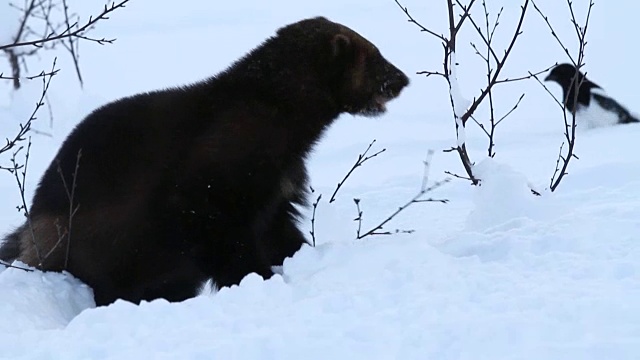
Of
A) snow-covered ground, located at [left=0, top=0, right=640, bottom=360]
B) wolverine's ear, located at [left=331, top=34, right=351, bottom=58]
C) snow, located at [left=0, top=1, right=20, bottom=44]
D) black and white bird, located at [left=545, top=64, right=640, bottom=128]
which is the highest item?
wolverine's ear, located at [left=331, top=34, right=351, bottom=58]

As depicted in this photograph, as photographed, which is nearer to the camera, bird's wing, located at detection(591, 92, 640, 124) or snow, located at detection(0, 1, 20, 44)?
bird's wing, located at detection(591, 92, 640, 124)

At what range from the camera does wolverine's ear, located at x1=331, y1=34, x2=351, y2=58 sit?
169 inches

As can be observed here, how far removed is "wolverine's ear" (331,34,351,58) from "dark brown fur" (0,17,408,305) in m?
0.30

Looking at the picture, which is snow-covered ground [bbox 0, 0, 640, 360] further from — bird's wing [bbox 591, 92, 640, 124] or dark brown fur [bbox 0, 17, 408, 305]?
bird's wing [bbox 591, 92, 640, 124]

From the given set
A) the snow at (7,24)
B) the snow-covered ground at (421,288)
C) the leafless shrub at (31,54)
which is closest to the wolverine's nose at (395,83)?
the snow-covered ground at (421,288)

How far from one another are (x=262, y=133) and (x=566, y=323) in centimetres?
174

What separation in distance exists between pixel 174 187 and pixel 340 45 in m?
1.00

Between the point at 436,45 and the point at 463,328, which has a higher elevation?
the point at 463,328

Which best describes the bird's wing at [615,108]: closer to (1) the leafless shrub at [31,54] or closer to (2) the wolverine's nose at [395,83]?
(1) the leafless shrub at [31,54]

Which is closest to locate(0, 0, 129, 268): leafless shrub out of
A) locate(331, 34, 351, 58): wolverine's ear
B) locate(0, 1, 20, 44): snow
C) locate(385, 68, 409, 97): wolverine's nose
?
locate(0, 1, 20, 44): snow

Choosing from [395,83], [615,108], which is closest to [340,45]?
[395,83]

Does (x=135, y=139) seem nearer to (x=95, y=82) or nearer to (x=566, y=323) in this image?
(x=566, y=323)

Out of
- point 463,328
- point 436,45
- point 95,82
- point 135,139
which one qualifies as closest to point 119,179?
point 135,139

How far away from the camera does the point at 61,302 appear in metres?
3.78
